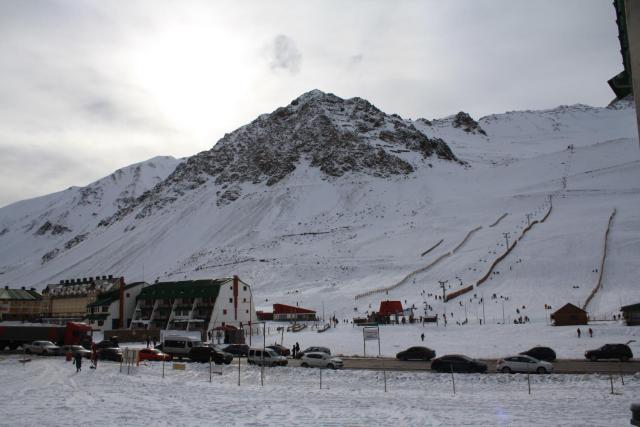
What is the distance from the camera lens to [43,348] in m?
41.6

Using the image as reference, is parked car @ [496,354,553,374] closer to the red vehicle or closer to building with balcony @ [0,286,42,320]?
the red vehicle

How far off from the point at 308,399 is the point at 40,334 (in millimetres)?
34561

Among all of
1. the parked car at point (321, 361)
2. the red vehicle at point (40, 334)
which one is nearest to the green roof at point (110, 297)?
the red vehicle at point (40, 334)

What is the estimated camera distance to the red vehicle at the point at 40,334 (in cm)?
4562

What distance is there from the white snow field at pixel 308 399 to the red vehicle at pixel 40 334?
713 inches

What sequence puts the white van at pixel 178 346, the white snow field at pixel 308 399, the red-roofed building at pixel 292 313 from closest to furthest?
1. the white snow field at pixel 308 399
2. the white van at pixel 178 346
3. the red-roofed building at pixel 292 313

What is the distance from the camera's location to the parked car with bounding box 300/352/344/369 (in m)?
30.9

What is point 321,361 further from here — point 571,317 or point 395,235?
point 395,235

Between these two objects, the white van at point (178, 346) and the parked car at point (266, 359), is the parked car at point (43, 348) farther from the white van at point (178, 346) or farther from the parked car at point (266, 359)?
the parked car at point (266, 359)

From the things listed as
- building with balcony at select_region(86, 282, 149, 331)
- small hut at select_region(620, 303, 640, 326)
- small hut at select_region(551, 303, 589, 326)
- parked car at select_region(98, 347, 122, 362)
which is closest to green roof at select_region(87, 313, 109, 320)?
building with balcony at select_region(86, 282, 149, 331)

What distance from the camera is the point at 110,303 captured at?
6538 centimetres

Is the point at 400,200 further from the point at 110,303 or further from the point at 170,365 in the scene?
the point at 170,365

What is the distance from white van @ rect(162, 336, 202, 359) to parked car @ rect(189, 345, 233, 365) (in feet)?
7.17

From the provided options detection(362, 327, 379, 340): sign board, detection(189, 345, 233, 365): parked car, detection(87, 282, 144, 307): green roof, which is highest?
detection(87, 282, 144, 307): green roof
